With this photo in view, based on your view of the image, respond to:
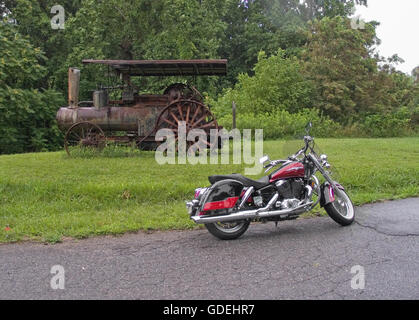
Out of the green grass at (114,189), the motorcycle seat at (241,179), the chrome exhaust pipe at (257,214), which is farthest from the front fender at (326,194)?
the motorcycle seat at (241,179)

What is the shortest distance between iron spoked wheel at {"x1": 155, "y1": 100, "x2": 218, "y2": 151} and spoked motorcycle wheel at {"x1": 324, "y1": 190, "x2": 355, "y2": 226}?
6.04m

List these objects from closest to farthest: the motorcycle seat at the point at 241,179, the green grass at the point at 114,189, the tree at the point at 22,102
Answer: the motorcycle seat at the point at 241,179 → the green grass at the point at 114,189 → the tree at the point at 22,102

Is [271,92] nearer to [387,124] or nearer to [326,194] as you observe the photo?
[387,124]

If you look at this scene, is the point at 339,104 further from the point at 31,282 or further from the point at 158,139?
the point at 31,282

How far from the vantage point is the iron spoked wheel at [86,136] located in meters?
12.0

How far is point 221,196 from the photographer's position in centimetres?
540

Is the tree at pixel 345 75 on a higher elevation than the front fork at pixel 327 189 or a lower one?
higher

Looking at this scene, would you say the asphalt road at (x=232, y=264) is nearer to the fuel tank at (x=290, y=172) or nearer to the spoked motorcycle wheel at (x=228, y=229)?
the spoked motorcycle wheel at (x=228, y=229)

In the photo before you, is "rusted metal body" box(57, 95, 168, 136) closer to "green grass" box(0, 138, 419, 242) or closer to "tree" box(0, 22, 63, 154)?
Answer: "green grass" box(0, 138, 419, 242)

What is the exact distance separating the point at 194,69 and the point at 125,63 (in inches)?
77.1

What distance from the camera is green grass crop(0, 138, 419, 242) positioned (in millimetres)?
6062

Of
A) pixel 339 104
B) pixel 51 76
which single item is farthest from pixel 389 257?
pixel 51 76

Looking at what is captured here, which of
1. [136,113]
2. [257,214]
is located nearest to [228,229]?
→ [257,214]

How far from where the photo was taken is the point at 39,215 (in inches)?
263
